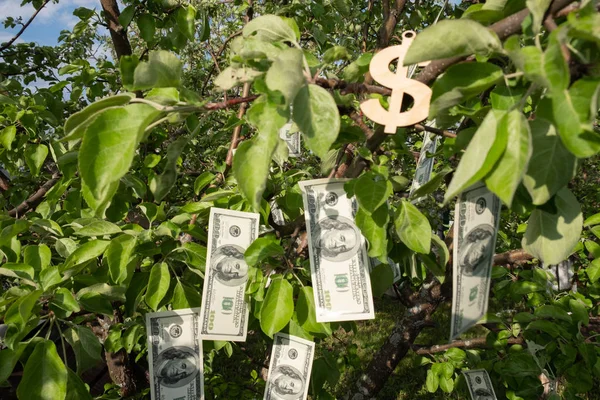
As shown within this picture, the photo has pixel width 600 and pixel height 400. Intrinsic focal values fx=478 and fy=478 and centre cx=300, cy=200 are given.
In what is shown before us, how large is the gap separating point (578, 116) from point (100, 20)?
265 centimetres

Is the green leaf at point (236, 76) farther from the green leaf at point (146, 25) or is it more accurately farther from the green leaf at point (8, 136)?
the green leaf at point (146, 25)

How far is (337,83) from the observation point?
33.9 inches

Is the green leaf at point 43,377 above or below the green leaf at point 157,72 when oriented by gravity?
below

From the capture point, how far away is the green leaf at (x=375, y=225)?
981 mm

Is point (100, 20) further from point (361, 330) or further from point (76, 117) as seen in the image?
point (361, 330)

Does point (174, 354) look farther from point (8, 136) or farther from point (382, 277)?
point (8, 136)

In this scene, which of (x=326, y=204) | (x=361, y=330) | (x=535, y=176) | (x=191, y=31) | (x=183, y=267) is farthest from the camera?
(x=361, y=330)

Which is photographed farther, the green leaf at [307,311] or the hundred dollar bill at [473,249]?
the green leaf at [307,311]

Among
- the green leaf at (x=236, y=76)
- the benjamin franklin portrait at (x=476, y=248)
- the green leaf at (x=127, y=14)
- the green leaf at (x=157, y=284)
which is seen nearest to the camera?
the green leaf at (x=236, y=76)

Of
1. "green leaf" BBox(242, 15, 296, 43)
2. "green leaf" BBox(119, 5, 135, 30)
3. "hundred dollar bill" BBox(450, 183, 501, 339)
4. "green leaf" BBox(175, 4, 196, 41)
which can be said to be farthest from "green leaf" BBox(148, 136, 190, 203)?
"green leaf" BBox(119, 5, 135, 30)

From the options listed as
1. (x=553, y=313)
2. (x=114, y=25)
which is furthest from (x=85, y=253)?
(x=114, y=25)

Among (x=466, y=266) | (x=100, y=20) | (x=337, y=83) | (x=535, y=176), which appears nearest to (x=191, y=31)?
(x=100, y=20)

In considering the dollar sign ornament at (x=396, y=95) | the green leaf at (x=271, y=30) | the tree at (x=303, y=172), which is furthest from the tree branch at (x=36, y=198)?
the dollar sign ornament at (x=396, y=95)

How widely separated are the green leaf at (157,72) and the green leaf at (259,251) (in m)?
0.49
